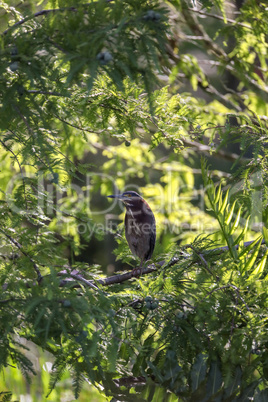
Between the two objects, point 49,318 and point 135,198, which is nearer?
point 49,318

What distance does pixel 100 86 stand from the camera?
215 cm

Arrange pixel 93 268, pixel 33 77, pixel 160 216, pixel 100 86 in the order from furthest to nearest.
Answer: pixel 160 216 → pixel 93 268 → pixel 100 86 → pixel 33 77

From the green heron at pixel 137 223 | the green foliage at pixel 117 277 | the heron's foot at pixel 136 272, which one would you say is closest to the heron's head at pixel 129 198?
the green heron at pixel 137 223

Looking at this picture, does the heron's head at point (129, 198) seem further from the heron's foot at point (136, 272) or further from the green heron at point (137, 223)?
the heron's foot at point (136, 272)

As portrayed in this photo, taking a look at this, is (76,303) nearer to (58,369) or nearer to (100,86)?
(58,369)

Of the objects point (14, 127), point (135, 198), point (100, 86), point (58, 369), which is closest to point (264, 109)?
point (135, 198)

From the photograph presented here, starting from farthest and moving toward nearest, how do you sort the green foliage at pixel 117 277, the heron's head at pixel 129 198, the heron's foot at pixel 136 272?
the heron's head at pixel 129 198 < the heron's foot at pixel 136 272 < the green foliage at pixel 117 277

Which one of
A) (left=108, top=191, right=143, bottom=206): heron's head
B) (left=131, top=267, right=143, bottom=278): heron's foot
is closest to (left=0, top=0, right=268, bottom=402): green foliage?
(left=131, top=267, right=143, bottom=278): heron's foot

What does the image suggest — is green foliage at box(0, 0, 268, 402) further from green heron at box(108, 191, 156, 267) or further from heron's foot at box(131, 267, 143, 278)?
green heron at box(108, 191, 156, 267)

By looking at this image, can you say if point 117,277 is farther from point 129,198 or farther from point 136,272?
point 129,198

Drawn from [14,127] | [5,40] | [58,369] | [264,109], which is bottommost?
[58,369]

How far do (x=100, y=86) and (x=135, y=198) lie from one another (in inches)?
62.4

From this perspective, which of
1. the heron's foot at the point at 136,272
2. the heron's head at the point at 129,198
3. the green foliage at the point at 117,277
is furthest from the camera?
the heron's head at the point at 129,198

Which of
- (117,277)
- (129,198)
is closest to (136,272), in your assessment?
(117,277)
